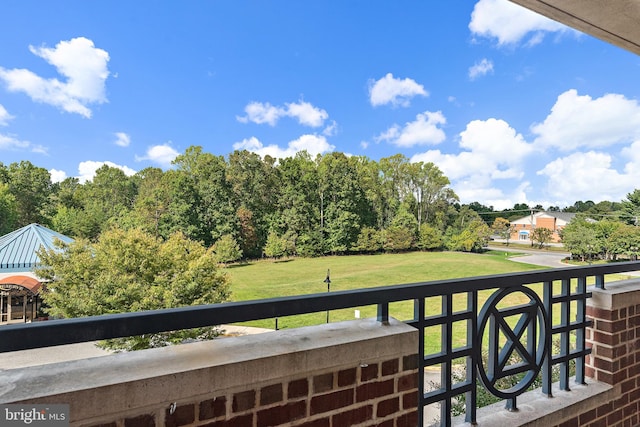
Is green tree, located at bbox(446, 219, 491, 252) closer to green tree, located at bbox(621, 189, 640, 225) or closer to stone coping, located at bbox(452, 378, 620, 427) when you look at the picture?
green tree, located at bbox(621, 189, 640, 225)

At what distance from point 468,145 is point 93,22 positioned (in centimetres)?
3444

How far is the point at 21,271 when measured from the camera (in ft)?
41.2

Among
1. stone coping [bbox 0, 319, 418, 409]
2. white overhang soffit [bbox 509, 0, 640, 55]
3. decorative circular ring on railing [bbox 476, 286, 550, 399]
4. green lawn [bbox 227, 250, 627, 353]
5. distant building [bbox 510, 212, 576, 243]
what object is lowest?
green lawn [bbox 227, 250, 627, 353]

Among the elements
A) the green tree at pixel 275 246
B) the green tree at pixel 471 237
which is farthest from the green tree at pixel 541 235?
the green tree at pixel 275 246

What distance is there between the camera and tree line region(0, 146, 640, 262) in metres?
15.4

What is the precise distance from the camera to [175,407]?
1.95ft


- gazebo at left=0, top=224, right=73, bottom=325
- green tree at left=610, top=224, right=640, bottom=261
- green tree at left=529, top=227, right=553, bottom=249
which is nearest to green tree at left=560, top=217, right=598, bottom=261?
green tree at left=610, top=224, right=640, bottom=261

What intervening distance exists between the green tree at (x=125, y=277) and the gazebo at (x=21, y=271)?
598mm

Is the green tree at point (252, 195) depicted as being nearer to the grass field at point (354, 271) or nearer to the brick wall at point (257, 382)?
the grass field at point (354, 271)

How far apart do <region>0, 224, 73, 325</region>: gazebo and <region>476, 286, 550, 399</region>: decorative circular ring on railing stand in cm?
1280

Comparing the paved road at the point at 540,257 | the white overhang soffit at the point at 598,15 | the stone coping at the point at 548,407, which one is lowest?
the paved road at the point at 540,257

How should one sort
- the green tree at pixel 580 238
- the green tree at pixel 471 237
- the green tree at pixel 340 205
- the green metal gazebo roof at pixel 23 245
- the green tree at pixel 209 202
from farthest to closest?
the green tree at pixel 471 237 → the green tree at pixel 340 205 → the green tree at pixel 209 202 → the green tree at pixel 580 238 → the green metal gazebo roof at pixel 23 245

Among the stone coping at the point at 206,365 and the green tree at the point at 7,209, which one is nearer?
the stone coping at the point at 206,365

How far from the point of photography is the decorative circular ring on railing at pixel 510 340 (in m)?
1.09
